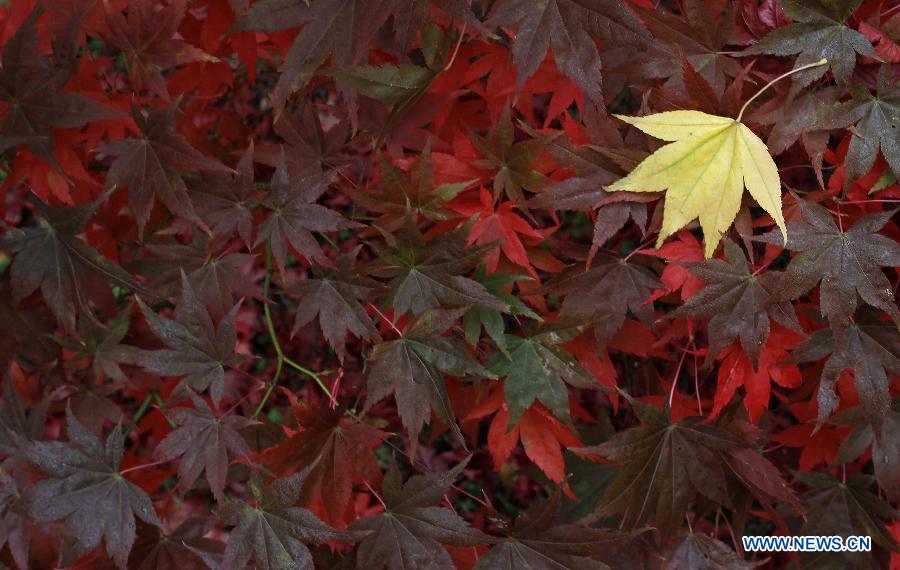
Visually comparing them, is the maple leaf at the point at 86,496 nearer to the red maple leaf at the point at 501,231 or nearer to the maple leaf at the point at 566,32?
the red maple leaf at the point at 501,231

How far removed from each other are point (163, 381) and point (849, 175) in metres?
1.53

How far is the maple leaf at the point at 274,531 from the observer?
4.08 feet

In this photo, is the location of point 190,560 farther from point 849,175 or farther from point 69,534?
point 849,175

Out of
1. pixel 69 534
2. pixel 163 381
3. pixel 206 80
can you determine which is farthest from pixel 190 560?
pixel 206 80

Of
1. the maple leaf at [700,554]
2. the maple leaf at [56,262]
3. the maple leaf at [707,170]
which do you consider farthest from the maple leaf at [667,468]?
the maple leaf at [56,262]

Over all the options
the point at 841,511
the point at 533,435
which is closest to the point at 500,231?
the point at 533,435

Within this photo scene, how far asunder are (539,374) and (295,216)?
54 centimetres

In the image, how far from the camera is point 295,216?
4.54ft

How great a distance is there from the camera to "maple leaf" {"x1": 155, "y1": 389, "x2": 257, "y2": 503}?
132 centimetres

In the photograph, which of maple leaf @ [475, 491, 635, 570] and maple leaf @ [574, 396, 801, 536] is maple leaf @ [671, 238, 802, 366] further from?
maple leaf @ [475, 491, 635, 570]

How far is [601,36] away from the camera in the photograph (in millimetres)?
1195

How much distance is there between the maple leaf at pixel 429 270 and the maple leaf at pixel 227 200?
0.88 feet

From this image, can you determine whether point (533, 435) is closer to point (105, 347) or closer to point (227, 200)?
point (227, 200)

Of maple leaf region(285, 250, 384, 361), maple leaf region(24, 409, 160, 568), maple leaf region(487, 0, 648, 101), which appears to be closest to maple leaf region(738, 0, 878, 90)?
maple leaf region(487, 0, 648, 101)
